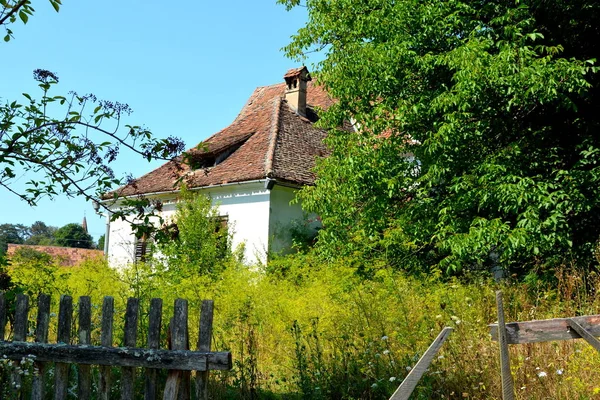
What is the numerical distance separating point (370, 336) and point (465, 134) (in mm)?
4107

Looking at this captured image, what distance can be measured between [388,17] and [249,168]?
277 inches

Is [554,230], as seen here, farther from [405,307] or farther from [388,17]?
[388,17]

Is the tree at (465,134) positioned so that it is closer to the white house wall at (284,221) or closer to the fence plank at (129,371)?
the white house wall at (284,221)

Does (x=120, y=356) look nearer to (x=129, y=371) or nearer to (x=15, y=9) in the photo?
(x=129, y=371)

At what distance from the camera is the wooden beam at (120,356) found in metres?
4.35

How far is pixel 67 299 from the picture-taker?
15.8 feet

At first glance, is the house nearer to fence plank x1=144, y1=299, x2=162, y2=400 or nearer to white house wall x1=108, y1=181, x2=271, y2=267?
white house wall x1=108, y1=181, x2=271, y2=267

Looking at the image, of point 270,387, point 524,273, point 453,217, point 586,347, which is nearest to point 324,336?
point 270,387

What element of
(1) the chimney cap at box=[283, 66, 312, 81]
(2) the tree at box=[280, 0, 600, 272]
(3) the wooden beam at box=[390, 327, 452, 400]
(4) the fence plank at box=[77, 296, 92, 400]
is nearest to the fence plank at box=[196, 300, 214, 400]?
(4) the fence plank at box=[77, 296, 92, 400]

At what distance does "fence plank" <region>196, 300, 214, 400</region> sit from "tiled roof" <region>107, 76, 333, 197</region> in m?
10.2

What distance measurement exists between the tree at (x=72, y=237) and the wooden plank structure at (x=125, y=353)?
258 ft

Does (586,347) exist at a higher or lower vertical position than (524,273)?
lower

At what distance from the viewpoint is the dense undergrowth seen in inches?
227

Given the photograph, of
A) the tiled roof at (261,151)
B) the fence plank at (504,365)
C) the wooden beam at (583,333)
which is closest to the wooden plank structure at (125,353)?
the fence plank at (504,365)
